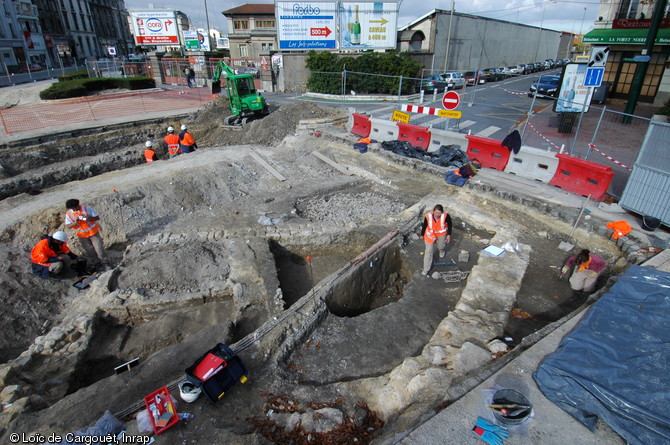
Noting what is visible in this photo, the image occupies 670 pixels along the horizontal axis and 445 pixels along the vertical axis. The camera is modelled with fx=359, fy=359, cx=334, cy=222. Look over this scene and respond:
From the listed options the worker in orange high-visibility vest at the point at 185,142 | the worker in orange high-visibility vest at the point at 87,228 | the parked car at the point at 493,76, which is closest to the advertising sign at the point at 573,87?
the worker in orange high-visibility vest at the point at 185,142

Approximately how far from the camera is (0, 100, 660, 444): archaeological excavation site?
14.9ft

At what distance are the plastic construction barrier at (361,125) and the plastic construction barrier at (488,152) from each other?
434 centimetres

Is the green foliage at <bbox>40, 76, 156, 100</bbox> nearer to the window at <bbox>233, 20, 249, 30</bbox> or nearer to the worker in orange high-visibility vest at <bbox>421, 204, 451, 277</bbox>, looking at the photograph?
the worker in orange high-visibility vest at <bbox>421, 204, 451, 277</bbox>

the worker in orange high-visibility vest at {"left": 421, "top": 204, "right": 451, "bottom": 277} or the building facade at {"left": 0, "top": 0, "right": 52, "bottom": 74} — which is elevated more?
the building facade at {"left": 0, "top": 0, "right": 52, "bottom": 74}

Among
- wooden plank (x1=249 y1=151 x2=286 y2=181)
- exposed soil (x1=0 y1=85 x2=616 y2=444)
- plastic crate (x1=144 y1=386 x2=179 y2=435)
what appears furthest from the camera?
wooden plank (x1=249 y1=151 x2=286 y2=181)

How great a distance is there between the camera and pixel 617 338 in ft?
14.0

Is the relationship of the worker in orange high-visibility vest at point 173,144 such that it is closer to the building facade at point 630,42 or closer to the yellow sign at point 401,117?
the yellow sign at point 401,117

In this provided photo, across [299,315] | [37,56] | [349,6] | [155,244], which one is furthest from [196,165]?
[37,56]

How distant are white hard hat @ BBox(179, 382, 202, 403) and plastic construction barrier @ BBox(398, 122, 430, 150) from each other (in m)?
11.3

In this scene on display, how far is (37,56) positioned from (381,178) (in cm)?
5539

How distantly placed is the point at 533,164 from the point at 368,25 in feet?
68.8

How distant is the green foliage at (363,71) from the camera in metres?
25.0

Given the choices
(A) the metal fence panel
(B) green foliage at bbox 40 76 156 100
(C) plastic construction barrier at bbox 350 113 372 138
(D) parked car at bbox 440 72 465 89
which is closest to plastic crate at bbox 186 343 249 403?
(A) the metal fence panel

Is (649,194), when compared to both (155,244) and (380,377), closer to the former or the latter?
(380,377)
